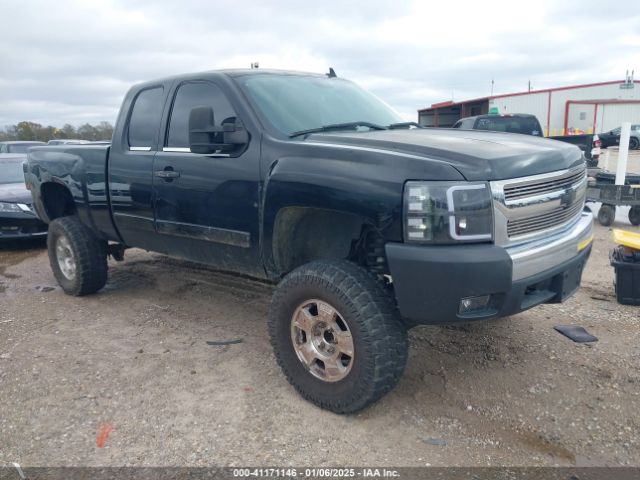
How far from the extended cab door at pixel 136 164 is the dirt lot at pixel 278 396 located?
0.84 m

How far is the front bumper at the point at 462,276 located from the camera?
2.69m

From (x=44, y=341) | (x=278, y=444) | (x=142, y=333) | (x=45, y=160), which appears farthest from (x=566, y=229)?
(x=45, y=160)

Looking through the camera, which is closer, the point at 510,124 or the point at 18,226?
the point at 18,226

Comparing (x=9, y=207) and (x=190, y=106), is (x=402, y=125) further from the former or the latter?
(x=9, y=207)

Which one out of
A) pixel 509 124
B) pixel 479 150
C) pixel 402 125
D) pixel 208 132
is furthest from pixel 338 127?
pixel 509 124

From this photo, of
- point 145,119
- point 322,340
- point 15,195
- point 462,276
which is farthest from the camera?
point 15,195

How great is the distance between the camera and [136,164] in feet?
14.6

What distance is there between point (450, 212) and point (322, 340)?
3.57 feet

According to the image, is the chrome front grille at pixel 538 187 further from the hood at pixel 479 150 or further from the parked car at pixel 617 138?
the parked car at pixel 617 138

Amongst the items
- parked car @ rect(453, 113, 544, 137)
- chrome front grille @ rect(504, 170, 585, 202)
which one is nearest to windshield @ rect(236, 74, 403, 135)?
chrome front grille @ rect(504, 170, 585, 202)

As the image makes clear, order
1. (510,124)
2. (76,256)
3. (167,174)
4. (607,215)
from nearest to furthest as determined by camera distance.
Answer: (167,174) → (76,256) → (607,215) → (510,124)

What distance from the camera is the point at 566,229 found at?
328 cm

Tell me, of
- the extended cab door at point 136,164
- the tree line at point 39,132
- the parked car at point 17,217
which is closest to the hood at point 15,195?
the parked car at point 17,217

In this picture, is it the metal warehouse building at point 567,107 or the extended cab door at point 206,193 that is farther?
the metal warehouse building at point 567,107
